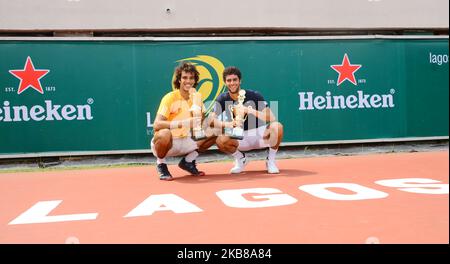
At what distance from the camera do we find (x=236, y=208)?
11.5 feet

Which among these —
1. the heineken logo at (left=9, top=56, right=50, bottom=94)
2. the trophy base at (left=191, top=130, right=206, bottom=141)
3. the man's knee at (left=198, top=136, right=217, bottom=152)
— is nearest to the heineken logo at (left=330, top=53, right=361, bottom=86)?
the man's knee at (left=198, top=136, right=217, bottom=152)

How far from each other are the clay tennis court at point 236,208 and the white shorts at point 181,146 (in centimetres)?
39

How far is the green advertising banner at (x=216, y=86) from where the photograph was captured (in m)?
7.32

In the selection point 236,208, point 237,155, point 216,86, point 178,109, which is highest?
point 216,86

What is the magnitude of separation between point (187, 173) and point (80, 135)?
2.70m

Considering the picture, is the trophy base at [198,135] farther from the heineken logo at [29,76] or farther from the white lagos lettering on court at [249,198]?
the heineken logo at [29,76]

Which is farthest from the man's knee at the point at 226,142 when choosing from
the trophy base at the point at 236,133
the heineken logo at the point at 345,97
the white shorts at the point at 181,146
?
the heineken logo at the point at 345,97

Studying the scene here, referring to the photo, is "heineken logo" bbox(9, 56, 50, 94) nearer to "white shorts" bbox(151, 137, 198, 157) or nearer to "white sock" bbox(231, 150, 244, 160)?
"white shorts" bbox(151, 137, 198, 157)

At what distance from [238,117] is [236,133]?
0.22 m

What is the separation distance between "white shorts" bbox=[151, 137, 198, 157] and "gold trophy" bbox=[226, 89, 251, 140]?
522 mm

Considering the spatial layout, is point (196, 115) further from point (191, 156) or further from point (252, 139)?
point (252, 139)
